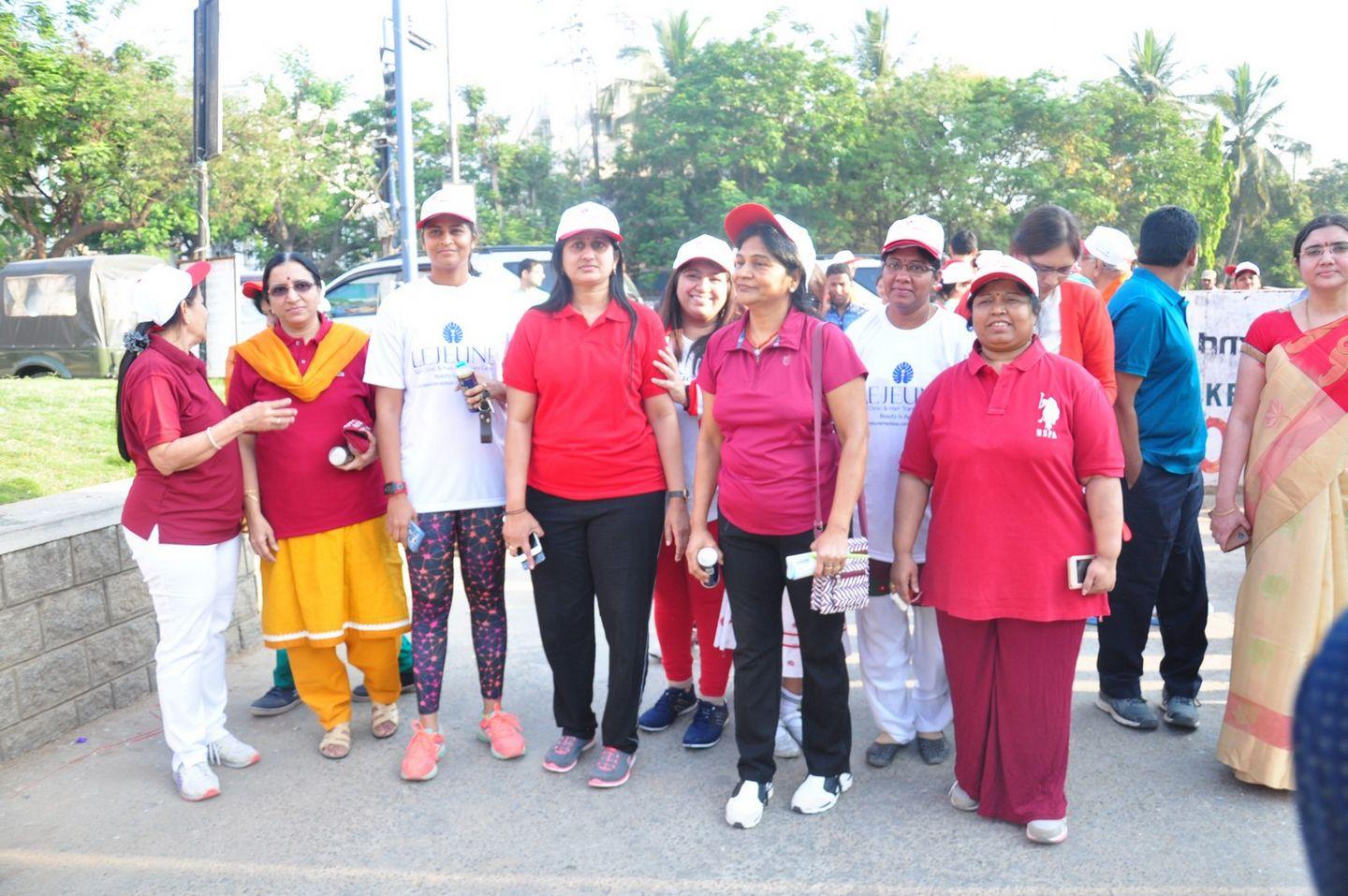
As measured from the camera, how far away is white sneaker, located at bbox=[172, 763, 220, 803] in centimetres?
375

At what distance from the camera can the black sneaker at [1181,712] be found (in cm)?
410

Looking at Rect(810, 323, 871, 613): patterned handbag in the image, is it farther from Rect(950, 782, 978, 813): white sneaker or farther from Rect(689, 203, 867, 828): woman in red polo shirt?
Rect(950, 782, 978, 813): white sneaker

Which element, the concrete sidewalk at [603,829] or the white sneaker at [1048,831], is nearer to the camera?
the concrete sidewalk at [603,829]

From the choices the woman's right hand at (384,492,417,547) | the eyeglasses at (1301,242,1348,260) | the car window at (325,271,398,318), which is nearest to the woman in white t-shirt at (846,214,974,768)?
the eyeglasses at (1301,242,1348,260)

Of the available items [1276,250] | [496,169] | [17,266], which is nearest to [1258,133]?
[1276,250]

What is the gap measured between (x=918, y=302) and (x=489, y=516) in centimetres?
171

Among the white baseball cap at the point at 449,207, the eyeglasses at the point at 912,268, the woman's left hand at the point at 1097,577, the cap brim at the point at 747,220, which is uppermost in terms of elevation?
the white baseball cap at the point at 449,207

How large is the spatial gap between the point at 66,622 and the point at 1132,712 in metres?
4.14

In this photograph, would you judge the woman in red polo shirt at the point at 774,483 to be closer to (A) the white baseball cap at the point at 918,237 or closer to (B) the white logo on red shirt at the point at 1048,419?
(A) the white baseball cap at the point at 918,237

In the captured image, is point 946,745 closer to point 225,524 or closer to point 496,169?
point 225,524

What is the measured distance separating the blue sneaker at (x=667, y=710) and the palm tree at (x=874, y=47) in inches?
1262

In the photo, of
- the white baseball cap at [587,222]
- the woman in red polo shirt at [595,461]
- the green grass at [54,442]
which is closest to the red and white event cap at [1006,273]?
the woman in red polo shirt at [595,461]

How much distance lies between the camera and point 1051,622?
325cm

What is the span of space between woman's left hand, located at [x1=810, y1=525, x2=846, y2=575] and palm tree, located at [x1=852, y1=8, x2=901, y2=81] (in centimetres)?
3278
